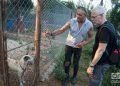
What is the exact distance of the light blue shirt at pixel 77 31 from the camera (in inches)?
229

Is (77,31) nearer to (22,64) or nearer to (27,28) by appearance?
(27,28)

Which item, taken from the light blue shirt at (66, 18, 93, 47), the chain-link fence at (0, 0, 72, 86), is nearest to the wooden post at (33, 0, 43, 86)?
the chain-link fence at (0, 0, 72, 86)

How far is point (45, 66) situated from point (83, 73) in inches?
53.3

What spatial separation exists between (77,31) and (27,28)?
1.11m

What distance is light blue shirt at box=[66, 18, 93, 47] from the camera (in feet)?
19.1

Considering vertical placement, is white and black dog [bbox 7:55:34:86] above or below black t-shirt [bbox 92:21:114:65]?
below

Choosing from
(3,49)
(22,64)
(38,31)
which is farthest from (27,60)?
(3,49)

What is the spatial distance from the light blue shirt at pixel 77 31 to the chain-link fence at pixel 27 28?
0.49 m

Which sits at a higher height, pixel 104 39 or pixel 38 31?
pixel 38 31

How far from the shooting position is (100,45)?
13.4 ft

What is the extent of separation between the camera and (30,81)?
15.8 ft

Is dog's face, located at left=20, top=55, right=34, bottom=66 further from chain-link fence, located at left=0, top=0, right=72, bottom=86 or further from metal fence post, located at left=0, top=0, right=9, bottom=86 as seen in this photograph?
metal fence post, located at left=0, top=0, right=9, bottom=86

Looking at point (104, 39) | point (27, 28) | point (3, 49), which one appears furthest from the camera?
point (27, 28)

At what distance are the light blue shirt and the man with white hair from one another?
1525mm
